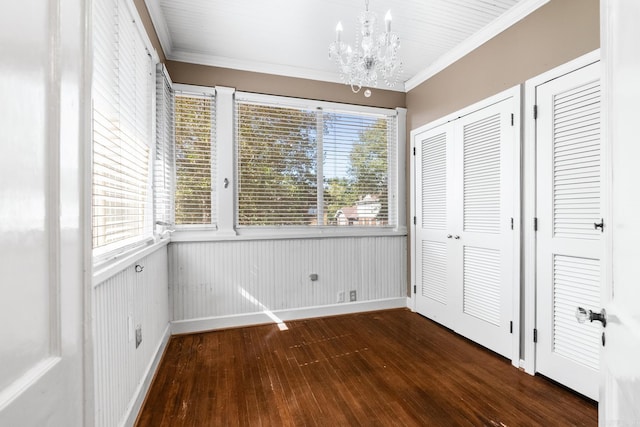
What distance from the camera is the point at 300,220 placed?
3.31m

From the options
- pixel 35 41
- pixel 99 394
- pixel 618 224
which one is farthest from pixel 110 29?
pixel 618 224

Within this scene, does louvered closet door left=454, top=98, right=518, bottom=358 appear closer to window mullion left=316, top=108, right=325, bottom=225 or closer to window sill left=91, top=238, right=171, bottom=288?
window mullion left=316, top=108, right=325, bottom=225

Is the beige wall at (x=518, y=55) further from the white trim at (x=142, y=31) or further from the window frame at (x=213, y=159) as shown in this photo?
the white trim at (x=142, y=31)

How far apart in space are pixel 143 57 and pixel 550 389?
354 cm

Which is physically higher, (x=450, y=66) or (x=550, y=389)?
(x=450, y=66)

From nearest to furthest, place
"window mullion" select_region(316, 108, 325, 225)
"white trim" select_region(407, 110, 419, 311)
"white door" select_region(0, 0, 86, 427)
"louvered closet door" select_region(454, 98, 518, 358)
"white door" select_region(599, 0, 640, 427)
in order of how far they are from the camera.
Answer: "white door" select_region(0, 0, 86, 427) → "white door" select_region(599, 0, 640, 427) → "louvered closet door" select_region(454, 98, 518, 358) → "window mullion" select_region(316, 108, 325, 225) → "white trim" select_region(407, 110, 419, 311)

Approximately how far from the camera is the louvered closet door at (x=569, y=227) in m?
1.85

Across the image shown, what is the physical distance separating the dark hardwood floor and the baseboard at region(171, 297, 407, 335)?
106mm

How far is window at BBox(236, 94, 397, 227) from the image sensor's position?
3150 millimetres

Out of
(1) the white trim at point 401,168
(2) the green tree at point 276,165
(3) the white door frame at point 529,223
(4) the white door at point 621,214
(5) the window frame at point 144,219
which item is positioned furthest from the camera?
(1) the white trim at point 401,168

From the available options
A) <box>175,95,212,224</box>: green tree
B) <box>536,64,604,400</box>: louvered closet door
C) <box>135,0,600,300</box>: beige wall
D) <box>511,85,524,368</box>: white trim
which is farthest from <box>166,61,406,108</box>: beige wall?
<box>536,64,604,400</box>: louvered closet door

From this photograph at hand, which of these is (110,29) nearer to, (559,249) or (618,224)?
(618,224)

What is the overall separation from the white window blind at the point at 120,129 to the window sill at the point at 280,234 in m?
0.66

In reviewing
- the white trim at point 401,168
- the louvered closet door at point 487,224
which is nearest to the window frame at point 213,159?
the white trim at point 401,168
